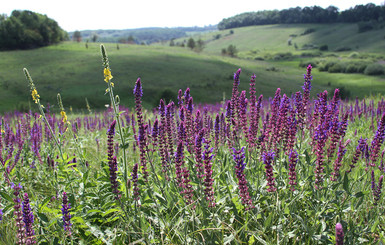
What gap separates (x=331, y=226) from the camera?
11.2 ft

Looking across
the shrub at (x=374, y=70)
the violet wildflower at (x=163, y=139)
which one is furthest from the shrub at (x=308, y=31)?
the violet wildflower at (x=163, y=139)

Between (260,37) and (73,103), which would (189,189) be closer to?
(73,103)

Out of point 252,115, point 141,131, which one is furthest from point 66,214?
point 252,115

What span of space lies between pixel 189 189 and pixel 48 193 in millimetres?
2973

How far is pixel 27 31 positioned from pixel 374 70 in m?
66.3

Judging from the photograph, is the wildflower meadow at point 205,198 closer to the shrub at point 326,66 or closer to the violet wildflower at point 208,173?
the violet wildflower at point 208,173

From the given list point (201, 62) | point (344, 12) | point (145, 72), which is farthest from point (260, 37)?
point (145, 72)

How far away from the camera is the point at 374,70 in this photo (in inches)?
1866

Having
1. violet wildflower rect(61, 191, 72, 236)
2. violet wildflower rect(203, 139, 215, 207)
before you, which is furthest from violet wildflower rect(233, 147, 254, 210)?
violet wildflower rect(61, 191, 72, 236)

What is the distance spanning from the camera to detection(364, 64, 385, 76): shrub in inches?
1841

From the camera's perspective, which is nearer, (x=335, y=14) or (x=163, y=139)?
(x=163, y=139)

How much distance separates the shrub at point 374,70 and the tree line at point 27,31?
213 feet

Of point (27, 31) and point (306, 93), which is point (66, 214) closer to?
point (306, 93)

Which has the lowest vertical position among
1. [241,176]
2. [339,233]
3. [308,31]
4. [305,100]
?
[241,176]
